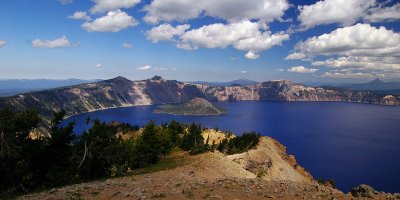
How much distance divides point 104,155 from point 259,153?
64173mm

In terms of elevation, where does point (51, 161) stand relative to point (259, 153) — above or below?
above

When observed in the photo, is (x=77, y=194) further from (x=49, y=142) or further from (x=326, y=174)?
(x=326, y=174)

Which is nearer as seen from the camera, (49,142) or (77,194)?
(77,194)

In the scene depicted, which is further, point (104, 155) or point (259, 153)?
point (259, 153)

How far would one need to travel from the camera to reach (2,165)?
4100 cm

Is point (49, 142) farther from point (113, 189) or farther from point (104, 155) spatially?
point (113, 189)

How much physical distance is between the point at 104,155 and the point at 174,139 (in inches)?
1536

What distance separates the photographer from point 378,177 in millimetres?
176000

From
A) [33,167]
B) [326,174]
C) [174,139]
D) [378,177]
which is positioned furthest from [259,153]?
[378,177]

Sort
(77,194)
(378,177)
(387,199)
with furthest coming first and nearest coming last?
(378,177), (77,194), (387,199)

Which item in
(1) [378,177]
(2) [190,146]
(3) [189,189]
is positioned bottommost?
(1) [378,177]

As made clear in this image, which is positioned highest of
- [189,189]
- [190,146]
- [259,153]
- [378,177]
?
[189,189]

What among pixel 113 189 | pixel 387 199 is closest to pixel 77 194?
pixel 113 189

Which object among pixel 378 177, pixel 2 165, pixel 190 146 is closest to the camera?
pixel 2 165
